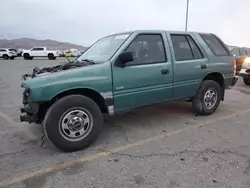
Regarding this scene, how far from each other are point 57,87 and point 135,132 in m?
1.73

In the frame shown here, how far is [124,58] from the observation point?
12.9 feet

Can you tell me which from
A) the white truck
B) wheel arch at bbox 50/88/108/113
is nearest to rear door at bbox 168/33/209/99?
wheel arch at bbox 50/88/108/113

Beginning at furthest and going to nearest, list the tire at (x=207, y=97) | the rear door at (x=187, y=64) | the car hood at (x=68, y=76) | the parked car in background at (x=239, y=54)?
the parked car in background at (x=239, y=54) < the tire at (x=207, y=97) < the rear door at (x=187, y=64) < the car hood at (x=68, y=76)

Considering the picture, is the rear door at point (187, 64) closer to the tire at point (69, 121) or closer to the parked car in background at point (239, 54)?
the tire at point (69, 121)

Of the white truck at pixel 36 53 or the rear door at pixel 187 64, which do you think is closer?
the rear door at pixel 187 64

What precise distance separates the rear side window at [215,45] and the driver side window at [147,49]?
138cm

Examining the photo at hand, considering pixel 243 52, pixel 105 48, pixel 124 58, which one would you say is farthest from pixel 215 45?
pixel 243 52

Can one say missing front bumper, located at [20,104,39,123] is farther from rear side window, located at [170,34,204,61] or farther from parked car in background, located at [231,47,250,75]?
parked car in background, located at [231,47,250,75]

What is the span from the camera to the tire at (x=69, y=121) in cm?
356

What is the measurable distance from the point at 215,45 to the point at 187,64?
118 cm

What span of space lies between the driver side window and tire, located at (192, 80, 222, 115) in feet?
4.16

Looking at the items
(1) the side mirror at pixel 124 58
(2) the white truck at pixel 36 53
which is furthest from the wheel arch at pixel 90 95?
(2) the white truck at pixel 36 53

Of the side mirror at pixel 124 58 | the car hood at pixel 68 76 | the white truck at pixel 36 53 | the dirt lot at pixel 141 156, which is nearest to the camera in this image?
the dirt lot at pixel 141 156

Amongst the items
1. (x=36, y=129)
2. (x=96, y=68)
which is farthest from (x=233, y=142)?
(x=36, y=129)
